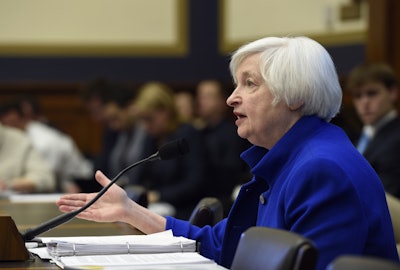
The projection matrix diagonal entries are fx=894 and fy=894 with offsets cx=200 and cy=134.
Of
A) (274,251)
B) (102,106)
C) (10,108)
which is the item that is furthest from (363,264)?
(102,106)

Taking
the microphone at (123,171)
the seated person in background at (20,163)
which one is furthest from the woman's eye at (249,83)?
the seated person in background at (20,163)

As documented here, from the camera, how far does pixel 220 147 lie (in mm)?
6660

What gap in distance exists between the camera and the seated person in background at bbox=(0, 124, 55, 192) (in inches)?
246

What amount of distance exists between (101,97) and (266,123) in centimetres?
539

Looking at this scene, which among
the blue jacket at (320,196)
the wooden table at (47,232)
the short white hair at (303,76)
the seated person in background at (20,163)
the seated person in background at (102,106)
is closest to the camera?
the blue jacket at (320,196)

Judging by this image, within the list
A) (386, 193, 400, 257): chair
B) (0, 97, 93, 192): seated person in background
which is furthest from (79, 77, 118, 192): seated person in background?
(386, 193, 400, 257): chair

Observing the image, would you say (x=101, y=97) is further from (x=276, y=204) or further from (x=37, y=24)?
(x=276, y=204)

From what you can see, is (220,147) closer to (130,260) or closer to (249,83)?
(249,83)

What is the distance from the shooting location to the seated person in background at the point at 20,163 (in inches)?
246

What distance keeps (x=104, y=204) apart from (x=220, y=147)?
Answer: 156 inches

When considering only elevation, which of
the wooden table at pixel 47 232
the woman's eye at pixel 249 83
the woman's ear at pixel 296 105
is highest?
the woman's eye at pixel 249 83

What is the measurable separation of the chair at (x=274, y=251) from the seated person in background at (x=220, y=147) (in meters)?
3.65

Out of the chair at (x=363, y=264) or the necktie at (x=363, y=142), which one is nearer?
the chair at (x=363, y=264)

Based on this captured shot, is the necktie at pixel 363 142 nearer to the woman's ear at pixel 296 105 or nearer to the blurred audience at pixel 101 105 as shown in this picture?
the blurred audience at pixel 101 105
